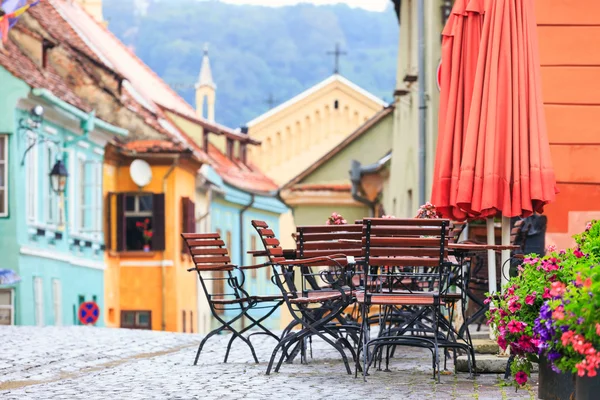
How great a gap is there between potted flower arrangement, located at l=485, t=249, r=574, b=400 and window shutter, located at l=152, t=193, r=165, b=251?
86.6ft

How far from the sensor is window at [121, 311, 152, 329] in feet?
110

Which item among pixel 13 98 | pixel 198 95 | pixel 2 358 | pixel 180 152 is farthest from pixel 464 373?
pixel 198 95

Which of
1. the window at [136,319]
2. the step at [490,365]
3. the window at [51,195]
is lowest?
the window at [136,319]

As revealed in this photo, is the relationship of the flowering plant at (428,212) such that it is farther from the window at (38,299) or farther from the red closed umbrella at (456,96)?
the window at (38,299)

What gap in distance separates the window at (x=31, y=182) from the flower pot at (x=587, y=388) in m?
20.2

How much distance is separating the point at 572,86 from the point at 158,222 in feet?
66.1

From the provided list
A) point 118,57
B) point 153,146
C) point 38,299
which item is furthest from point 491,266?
point 118,57

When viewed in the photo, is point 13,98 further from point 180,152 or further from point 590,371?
point 590,371

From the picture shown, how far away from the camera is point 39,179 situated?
26.8 metres

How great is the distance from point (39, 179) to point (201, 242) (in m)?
16.3

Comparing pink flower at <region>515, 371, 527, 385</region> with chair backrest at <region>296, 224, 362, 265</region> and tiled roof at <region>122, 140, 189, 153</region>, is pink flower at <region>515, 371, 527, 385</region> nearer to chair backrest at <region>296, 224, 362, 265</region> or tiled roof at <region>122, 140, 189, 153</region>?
chair backrest at <region>296, 224, 362, 265</region>

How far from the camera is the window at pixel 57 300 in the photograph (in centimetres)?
2748

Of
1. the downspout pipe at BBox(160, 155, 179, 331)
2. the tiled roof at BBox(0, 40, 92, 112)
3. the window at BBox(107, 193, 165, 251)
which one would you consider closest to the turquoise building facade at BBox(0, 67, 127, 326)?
the tiled roof at BBox(0, 40, 92, 112)

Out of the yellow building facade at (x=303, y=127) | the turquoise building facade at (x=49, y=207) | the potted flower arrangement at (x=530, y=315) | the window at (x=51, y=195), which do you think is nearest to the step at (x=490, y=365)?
the potted flower arrangement at (x=530, y=315)
